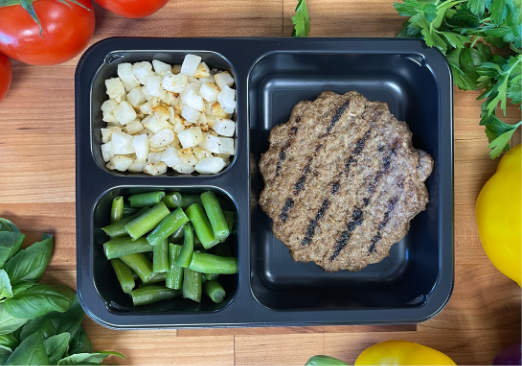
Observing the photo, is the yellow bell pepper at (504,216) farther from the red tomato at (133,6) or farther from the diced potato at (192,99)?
the red tomato at (133,6)

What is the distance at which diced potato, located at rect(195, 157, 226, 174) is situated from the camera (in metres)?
1.37

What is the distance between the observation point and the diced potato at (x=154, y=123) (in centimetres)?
138

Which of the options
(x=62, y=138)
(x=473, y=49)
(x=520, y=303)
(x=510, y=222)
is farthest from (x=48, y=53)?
(x=520, y=303)

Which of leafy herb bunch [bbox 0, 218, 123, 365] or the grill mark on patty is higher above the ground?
the grill mark on patty

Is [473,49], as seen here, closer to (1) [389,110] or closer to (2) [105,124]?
(1) [389,110]

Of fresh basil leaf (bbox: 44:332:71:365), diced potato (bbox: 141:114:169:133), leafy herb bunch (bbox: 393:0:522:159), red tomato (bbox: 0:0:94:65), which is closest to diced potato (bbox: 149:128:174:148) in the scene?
diced potato (bbox: 141:114:169:133)

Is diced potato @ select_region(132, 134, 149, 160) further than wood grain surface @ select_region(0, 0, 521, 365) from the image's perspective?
No

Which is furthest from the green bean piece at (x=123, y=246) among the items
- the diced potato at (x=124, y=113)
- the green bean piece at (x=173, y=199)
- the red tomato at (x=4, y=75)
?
the red tomato at (x=4, y=75)

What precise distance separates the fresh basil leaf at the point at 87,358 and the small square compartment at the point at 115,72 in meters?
0.54

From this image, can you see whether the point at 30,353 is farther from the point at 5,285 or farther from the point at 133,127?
the point at 133,127

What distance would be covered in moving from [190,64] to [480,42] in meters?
0.94

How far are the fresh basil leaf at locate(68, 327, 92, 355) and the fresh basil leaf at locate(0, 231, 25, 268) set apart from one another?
0.31m

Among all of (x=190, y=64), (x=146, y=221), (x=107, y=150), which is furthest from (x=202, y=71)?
(x=146, y=221)

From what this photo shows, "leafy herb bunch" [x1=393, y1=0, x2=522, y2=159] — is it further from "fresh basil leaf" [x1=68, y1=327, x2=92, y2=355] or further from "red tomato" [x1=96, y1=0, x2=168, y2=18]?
"fresh basil leaf" [x1=68, y1=327, x2=92, y2=355]
